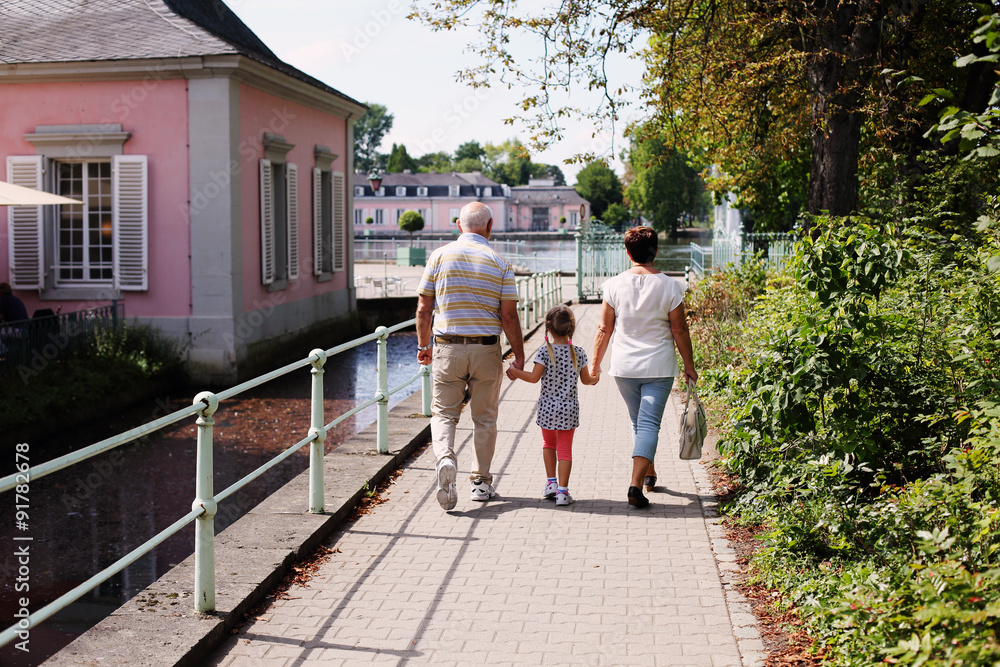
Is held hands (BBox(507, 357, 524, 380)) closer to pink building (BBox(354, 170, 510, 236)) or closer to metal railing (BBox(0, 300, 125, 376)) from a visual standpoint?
metal railing (BBox(0, 300, 125, 376))

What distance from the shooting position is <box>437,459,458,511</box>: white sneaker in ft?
20.4

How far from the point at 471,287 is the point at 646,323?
1.16m

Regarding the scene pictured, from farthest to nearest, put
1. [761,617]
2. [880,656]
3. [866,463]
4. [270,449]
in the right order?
1. [270,449]
2. [866,463]
3. [761,617]
4. [880,656]

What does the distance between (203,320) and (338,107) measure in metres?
7.82

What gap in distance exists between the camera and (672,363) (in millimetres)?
6414

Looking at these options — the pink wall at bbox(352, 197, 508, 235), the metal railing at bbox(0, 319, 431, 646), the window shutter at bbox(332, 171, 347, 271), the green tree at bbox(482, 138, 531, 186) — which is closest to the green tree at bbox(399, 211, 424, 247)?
the pink wall at bbox(352, 197, 508, 235)

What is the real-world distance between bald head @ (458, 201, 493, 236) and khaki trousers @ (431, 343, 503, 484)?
79cm

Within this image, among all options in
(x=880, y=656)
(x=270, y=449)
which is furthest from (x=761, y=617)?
(x=270, y=449)

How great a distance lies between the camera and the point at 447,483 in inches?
246

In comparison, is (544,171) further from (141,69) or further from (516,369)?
(516,369)

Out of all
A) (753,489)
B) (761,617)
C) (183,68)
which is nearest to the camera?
(761,617)

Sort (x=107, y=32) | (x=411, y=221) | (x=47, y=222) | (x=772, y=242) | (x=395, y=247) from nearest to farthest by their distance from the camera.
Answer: (x=47, y=222), (x=107, y=32), (x=772, y=242), (x=395, y=247), (x=411, y=221)

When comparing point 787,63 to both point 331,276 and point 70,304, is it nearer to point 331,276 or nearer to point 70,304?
point 70,304

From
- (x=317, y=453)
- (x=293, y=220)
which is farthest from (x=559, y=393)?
(x=293, y=220)
